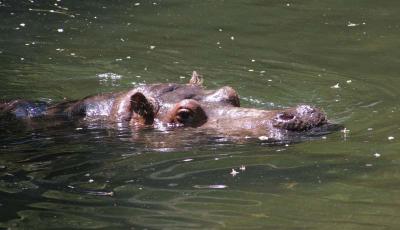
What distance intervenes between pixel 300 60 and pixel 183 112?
190 inches

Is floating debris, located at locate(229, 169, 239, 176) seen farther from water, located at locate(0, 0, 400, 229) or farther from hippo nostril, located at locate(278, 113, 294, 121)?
hippo nostril, located at locate(278, 113, 294, 121)

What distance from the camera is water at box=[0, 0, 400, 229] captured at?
6203 millimetres

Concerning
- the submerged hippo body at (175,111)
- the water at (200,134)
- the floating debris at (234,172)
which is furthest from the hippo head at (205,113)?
the floating debris at (234,172)

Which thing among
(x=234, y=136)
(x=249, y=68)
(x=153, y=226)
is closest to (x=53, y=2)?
(x=249, y=68)

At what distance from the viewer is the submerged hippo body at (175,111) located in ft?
27.5

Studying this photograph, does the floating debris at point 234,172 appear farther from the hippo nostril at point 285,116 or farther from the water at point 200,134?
the hippo nostril at point 285,116

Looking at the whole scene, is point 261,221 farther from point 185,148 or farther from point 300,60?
point 300,60

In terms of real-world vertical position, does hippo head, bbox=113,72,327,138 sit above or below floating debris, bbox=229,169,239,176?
above

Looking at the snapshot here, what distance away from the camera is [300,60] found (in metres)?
13.3

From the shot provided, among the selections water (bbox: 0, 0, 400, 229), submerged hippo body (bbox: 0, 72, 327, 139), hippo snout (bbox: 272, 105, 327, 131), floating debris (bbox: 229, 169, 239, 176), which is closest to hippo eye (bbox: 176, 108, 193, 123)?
submerged hippo body (bbox: 0, 72, 327, 139)

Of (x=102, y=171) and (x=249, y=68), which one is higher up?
(x=249, y=68)

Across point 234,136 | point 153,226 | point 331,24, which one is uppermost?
point 331,24

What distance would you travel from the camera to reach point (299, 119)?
8.09 meters

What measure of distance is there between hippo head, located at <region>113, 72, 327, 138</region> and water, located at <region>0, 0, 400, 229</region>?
0.77ft
